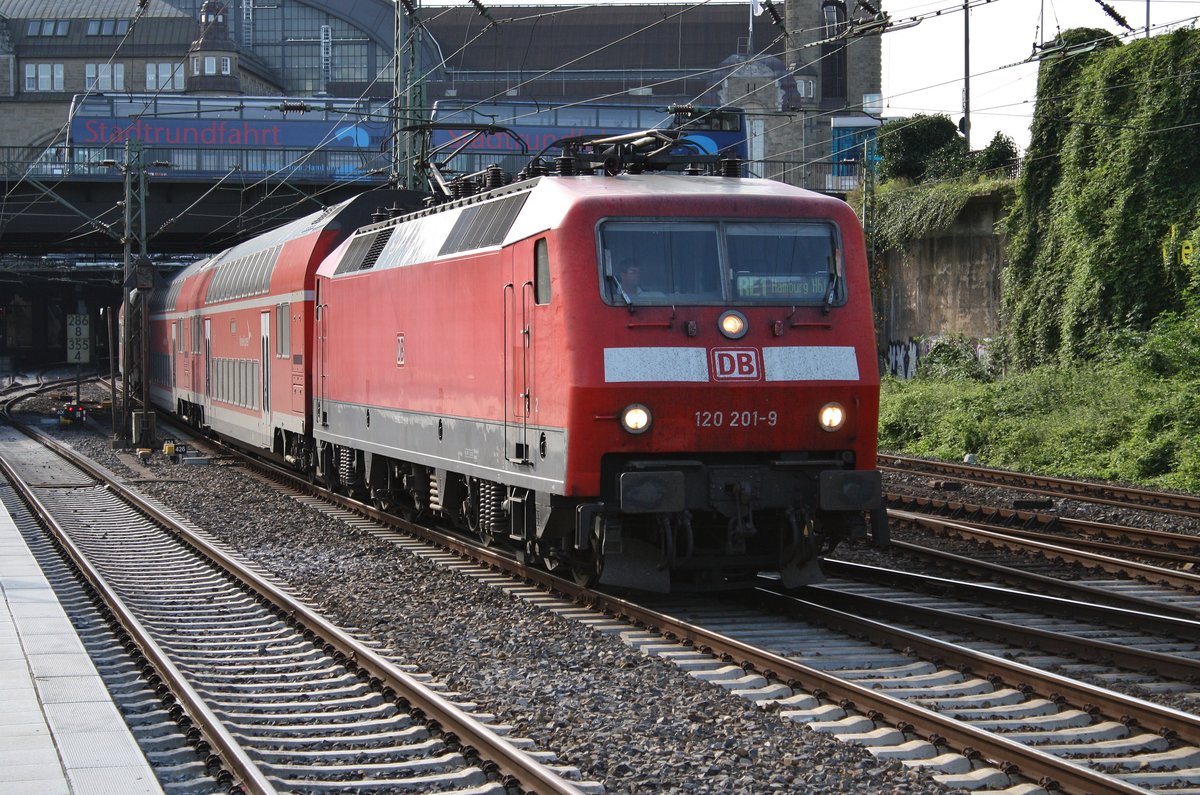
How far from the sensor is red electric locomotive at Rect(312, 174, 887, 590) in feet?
34.7

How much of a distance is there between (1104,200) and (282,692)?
79.9 ft

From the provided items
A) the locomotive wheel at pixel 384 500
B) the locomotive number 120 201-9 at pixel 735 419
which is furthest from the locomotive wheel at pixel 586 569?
the locomotive wheel at pixel 384 500

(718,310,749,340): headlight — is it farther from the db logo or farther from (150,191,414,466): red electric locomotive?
(150,191,414,466): red electric locomotive

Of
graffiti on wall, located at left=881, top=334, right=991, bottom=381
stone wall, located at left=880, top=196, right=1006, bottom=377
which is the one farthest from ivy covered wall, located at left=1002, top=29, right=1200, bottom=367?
stone wall, located at left=880, top=196, right=1006, bottom=377

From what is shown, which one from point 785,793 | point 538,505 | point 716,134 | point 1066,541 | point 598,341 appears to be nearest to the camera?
point 785,793

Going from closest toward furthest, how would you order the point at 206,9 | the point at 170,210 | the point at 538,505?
the point at 538,505 < the point at 170,210 < the point at 206,9

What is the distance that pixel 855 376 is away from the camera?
36.4 ft

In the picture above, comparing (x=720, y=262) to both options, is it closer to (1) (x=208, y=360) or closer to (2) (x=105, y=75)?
(1) (x=208, y=360)

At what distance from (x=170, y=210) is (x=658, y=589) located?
3845 centimetres

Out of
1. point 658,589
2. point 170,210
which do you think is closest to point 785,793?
point 658,589

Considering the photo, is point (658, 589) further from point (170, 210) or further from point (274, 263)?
point (170, 210)

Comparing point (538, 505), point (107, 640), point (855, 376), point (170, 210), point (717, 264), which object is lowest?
point (107, 640)

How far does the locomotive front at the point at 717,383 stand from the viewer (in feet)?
34.6

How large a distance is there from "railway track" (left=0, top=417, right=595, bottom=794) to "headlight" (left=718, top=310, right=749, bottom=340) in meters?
3.52
